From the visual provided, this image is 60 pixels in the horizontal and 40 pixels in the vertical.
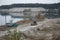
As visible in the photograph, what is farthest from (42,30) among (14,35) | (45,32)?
(14,35)

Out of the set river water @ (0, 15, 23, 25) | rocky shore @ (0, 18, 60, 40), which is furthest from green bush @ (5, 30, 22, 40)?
river water @ (0, 15, 23, 25)

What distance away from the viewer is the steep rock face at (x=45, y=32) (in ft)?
7.45

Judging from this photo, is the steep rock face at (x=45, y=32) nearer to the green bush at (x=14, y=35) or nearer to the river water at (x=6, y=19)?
the green bush at (x=14, y=35)

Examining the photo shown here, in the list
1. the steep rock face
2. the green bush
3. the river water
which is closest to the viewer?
the green bush

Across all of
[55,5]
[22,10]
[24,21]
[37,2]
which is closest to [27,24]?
[24,21]

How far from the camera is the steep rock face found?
89.4 inches

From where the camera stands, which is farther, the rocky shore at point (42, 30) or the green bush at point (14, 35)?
the rocky shore at point (42, 30)

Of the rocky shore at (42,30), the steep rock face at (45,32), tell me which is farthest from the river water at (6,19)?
the steep rock face at (45,32)

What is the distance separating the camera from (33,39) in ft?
7.42

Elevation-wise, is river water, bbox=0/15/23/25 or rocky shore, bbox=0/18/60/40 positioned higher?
river water, bbox=0/15/23/25

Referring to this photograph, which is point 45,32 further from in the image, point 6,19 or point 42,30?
point 6,19

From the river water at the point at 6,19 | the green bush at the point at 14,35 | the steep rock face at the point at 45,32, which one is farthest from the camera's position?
the river water at the point at 6,19

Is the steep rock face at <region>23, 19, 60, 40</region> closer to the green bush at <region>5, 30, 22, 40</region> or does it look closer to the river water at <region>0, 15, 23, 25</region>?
the green bush at <region>5, 30, 22, 40</region>

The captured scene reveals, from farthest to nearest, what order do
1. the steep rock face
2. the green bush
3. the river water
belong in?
the river water
the steep rock face
the green bush
